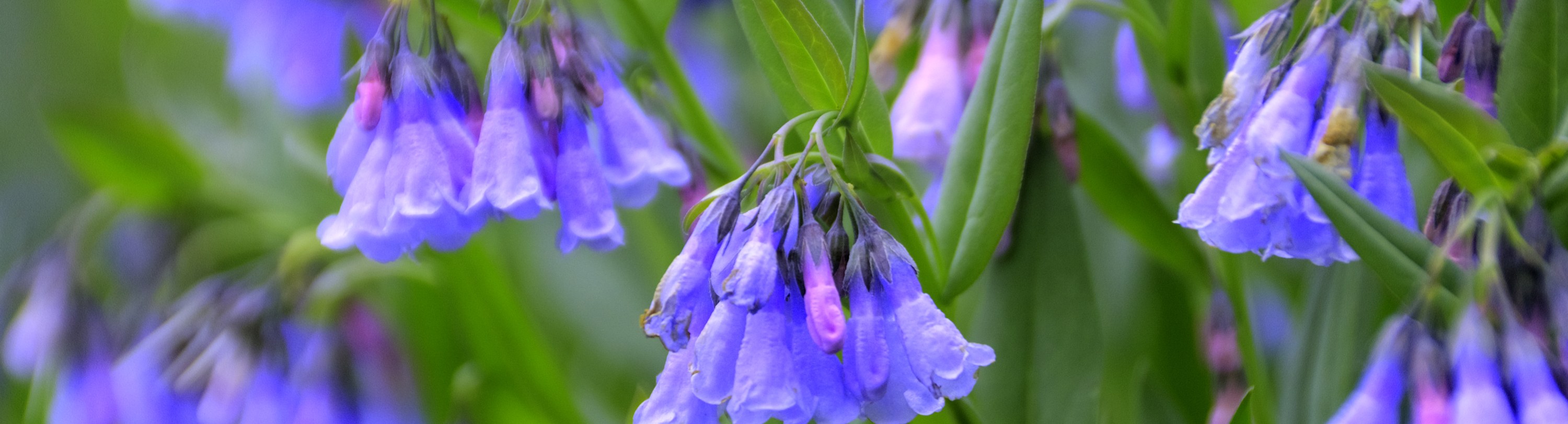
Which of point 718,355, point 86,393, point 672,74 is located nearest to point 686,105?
point 672,74

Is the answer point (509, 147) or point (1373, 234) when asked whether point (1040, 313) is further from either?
point (509, 147)

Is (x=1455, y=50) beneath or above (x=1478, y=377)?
above

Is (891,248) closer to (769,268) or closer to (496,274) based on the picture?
(769,268)

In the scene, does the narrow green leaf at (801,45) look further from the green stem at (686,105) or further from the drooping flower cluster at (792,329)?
the green stem at (686,105)

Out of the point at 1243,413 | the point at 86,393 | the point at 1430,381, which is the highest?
the point at 1430,381

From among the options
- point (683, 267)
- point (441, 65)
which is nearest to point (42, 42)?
point (441, 65)

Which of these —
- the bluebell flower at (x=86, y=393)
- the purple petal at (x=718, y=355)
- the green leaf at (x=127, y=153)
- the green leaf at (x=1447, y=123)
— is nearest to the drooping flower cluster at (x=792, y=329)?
the purple petal at (x=718, y=355)

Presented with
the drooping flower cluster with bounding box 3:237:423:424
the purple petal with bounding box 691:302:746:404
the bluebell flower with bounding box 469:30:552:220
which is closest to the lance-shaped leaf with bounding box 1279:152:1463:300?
the purple petal with bounding box 691:302:746:404
